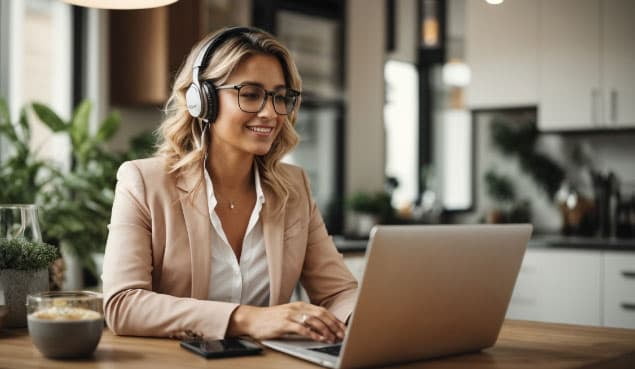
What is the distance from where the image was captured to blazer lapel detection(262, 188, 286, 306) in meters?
2.10

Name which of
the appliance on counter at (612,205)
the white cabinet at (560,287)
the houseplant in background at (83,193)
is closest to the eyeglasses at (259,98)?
the houseplant in background at (83,193)

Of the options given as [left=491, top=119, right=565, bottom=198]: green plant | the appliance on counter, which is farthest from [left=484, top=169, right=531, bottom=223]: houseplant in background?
the appliance on counter

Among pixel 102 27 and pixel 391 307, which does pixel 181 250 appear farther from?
pixel 102 27

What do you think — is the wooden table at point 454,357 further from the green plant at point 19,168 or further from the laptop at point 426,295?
the green plant at point 19,168

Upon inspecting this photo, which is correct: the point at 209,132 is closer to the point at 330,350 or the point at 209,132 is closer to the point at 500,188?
the point at 330,350

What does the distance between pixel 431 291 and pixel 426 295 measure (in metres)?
0.01

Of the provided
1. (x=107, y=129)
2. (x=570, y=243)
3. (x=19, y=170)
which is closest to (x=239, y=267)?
(x=19, y=170)

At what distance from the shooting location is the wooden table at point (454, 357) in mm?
1460

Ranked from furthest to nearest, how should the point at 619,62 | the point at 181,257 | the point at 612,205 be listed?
the point at 612,205 < the point at 619,62 < the point at 181,257

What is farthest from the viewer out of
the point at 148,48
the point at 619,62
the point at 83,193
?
the point at 619,62

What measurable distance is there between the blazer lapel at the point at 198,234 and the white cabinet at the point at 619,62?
3.15 m

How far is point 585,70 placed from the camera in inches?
183

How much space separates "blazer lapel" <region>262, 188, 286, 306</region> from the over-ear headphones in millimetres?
280

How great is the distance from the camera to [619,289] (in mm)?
4203
